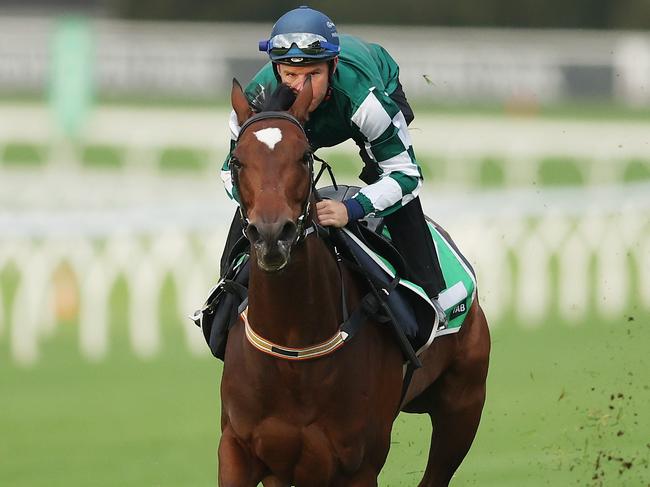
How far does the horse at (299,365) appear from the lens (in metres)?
4.71

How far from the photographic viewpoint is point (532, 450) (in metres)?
9.41

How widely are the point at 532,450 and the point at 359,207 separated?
15.0 feet

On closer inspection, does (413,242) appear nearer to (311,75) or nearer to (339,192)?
(339,192)

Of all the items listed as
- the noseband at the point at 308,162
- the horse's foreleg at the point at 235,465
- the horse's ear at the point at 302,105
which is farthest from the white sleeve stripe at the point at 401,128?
the horse's foreleg at the point at 235,465

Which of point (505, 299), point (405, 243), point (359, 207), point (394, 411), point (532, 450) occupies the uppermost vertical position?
point (359, 207)

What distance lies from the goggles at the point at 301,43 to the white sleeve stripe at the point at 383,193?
50 cm

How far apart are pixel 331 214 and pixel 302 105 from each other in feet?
1.24

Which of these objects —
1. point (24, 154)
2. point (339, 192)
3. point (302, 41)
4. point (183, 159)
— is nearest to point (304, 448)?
point (339, 192)

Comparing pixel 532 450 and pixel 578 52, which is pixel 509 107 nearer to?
pixel 578 52

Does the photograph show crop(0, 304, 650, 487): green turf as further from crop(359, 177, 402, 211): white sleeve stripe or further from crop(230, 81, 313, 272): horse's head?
crop(230, 81, 313, 272): horse's head

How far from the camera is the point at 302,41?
5051 millimetres

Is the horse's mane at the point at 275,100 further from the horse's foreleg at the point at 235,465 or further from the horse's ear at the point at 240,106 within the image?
the horse's foreleg at the point at 235,465

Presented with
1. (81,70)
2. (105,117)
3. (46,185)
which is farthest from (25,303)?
(105,117)

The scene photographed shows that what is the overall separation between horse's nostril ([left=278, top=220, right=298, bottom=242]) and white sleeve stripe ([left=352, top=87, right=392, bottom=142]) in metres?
0.86
